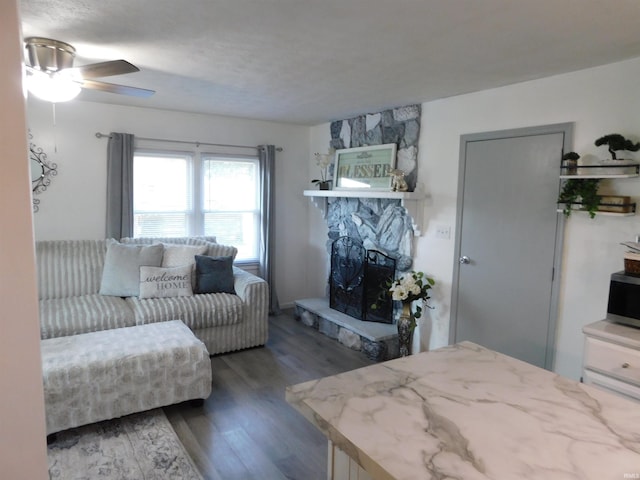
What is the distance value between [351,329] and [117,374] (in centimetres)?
213

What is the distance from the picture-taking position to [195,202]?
4668 millimetres

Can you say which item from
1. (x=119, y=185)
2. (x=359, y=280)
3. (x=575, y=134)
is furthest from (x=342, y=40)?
(x=119, y=185)

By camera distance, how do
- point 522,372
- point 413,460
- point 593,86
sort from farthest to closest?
point 593,86 → point 522,372 → point 413,460

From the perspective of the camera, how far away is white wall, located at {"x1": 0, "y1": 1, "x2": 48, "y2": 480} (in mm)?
831

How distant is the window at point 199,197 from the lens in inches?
173

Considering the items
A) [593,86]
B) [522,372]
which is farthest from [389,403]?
[593,86]

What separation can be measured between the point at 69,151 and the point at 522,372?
4.25 meters

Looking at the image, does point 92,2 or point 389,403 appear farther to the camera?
point 92,2

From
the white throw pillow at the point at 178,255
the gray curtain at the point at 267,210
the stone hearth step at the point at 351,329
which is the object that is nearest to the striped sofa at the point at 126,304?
the white throw pillow at the point at 178,255

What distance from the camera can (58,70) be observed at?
246 cm

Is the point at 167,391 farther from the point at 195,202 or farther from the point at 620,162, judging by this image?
the point at 620,162

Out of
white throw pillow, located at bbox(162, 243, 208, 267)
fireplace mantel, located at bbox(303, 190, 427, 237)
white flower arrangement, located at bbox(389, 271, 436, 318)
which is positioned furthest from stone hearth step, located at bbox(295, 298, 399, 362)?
white throw pillow, located at bbox(162, 243, 208, 267)

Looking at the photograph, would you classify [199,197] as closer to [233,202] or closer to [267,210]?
[233,202]

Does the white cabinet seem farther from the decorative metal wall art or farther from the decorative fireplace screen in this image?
the decorative metal wall art
